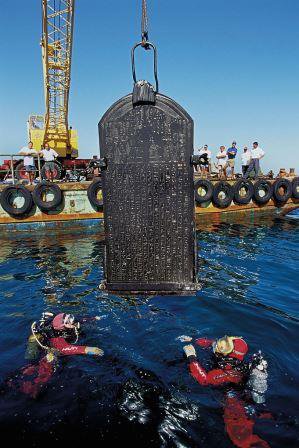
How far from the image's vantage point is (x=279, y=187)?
2019 cm

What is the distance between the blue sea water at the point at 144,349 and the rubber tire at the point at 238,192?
277 inches

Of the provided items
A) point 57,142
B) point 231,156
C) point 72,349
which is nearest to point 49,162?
point 57,142

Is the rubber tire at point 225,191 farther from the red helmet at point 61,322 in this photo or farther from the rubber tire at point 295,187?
the red helmet at point 61,322

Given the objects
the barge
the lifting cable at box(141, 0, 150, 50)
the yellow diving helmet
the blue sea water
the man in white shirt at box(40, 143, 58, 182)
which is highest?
the lifting cable at box(141, 0, 150, 50)

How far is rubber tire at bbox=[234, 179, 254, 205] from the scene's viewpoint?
743 inches

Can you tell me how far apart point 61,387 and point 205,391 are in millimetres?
2342

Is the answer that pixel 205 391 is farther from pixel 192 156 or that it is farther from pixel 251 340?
pixel 192 156

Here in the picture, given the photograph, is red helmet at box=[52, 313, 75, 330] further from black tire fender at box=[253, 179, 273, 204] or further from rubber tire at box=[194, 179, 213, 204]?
black tire fender at box=[253, 179, 273, 204]

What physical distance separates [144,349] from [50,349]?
70.0 inches

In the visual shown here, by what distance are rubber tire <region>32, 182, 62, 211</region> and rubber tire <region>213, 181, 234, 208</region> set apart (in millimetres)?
8654

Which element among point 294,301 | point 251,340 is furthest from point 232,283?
point 251,340

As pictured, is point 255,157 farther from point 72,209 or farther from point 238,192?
point 72,209

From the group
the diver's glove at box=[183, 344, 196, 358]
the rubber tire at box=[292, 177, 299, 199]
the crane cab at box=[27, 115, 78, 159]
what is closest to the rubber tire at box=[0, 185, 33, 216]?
the crane cab at box=[27, 115, 78, 159]

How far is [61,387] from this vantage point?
5.20m
